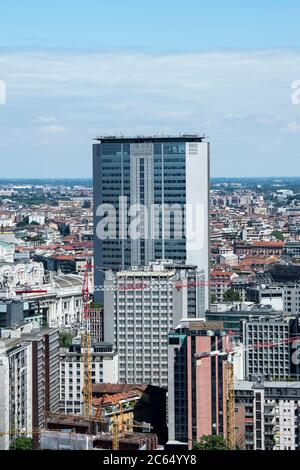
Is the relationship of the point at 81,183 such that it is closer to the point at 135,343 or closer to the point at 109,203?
the point at 109,203

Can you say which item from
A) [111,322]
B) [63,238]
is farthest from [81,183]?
[111,322]

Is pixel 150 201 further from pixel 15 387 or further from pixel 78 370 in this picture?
pixel 15 387

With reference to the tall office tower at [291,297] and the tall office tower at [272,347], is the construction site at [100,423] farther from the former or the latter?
the tall office tower at [291,297]

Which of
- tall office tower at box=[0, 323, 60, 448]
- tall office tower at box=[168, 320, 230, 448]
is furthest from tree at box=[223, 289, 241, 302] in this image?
tall office tower at box=[168, 320, 230, 448]

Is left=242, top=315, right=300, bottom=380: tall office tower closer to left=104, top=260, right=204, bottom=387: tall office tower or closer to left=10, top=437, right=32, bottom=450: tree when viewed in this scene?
left=104, top=260, right=204, bottom=387: tall office tower

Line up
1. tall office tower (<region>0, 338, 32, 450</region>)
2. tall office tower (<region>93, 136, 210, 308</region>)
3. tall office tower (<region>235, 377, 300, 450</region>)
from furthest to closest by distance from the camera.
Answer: tall office tower (<region>93, 136, 210, 308</region>), tall office tower (<region>235, 377, 300, 450</region>), tall office tower (<region>0, 338, 32, 450</region>)

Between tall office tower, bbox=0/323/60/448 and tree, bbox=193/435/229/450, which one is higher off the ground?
tall office tower, bbox=0/323/60/448

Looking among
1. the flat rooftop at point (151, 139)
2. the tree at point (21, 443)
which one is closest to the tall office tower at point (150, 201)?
the flat rooftop at point (151, 139)

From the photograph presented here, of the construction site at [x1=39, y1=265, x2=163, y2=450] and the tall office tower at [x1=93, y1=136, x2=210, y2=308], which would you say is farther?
the tall office tower at [x1=93, y1=136, x2=210, y2=308]
